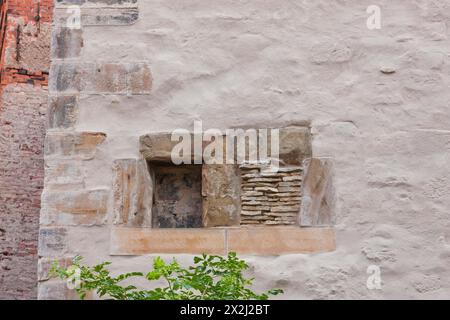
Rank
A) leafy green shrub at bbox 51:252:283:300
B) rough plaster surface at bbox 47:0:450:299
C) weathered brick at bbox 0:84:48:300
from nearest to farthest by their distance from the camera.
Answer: leafy green shrub at bbox 51:252:283:300 < rough plaster surface at bbox 47:0:450:299 < weathered brick at bbox 0:84:48:300

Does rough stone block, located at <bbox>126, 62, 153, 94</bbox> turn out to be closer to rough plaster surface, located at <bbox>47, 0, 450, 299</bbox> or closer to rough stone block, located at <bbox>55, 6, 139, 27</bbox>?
rough plaster surface, located at <bbox>47, 0, 450, 299</bbox>

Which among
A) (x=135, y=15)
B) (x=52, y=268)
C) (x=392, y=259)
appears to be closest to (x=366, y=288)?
(x=392, y=259)

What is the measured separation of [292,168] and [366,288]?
0.70m

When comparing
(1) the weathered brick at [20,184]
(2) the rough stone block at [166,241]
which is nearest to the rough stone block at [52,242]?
(2) the rough stone block at [166,241]

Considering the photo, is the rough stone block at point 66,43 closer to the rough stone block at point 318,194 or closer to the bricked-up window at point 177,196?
the bricked-up window at point 177,196

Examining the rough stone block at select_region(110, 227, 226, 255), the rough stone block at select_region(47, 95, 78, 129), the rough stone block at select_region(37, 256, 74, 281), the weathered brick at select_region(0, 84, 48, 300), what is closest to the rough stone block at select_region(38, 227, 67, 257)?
the rough stone block at select_region(37, 256, 74, 281)

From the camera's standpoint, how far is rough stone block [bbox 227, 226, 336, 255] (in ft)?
12.2

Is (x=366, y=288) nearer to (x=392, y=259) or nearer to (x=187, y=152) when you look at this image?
(x=392, y=259)

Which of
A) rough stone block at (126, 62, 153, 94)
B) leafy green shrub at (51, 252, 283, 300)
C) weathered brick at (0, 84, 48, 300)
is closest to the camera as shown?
leafy green shrub at (51, 252, 283, 300)

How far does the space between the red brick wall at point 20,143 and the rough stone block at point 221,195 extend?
2.78 metres

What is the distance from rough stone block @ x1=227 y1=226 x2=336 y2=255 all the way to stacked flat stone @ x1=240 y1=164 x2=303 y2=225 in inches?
2.0

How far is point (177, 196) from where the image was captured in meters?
3.96

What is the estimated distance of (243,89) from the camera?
389 cm

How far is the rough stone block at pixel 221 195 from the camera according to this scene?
149 inches
